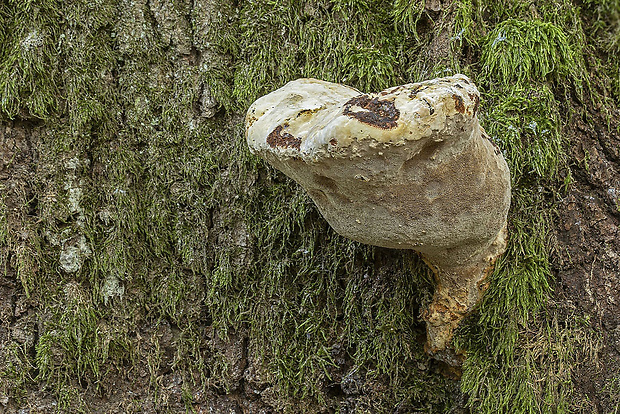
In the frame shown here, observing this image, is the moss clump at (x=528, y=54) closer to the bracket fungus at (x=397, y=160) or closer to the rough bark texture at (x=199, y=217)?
the rough bark texture at (x=199, y=217)

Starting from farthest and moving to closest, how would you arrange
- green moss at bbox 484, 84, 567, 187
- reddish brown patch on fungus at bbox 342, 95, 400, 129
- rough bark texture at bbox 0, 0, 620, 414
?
rough bark texture at bbox 0, 0, 620, 414 < green moss at bbox 484, 84, 567, 187 < reddish brown patch on fungus at bbox 342, 95, 400, 129

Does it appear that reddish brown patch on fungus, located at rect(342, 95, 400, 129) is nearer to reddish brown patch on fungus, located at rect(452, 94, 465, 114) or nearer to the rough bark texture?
reddish brown patch on fungus, located at rect(452, 94, 465, 114)

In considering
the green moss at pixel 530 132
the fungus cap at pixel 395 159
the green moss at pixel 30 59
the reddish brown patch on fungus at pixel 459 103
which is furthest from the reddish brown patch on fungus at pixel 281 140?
the green moss at pixel 30 59

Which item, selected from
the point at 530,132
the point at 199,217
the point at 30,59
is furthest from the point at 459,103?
the point at 30,59

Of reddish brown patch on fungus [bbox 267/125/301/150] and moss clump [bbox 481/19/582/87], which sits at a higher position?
moss clump [bbox 481/19/582/87]

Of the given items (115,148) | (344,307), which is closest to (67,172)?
(115,148)

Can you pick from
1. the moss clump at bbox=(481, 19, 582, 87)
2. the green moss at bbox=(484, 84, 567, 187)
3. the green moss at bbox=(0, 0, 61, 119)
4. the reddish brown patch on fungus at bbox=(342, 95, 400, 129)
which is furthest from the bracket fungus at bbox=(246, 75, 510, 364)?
the green moss at bbox=(0, 0, 61, 119)
